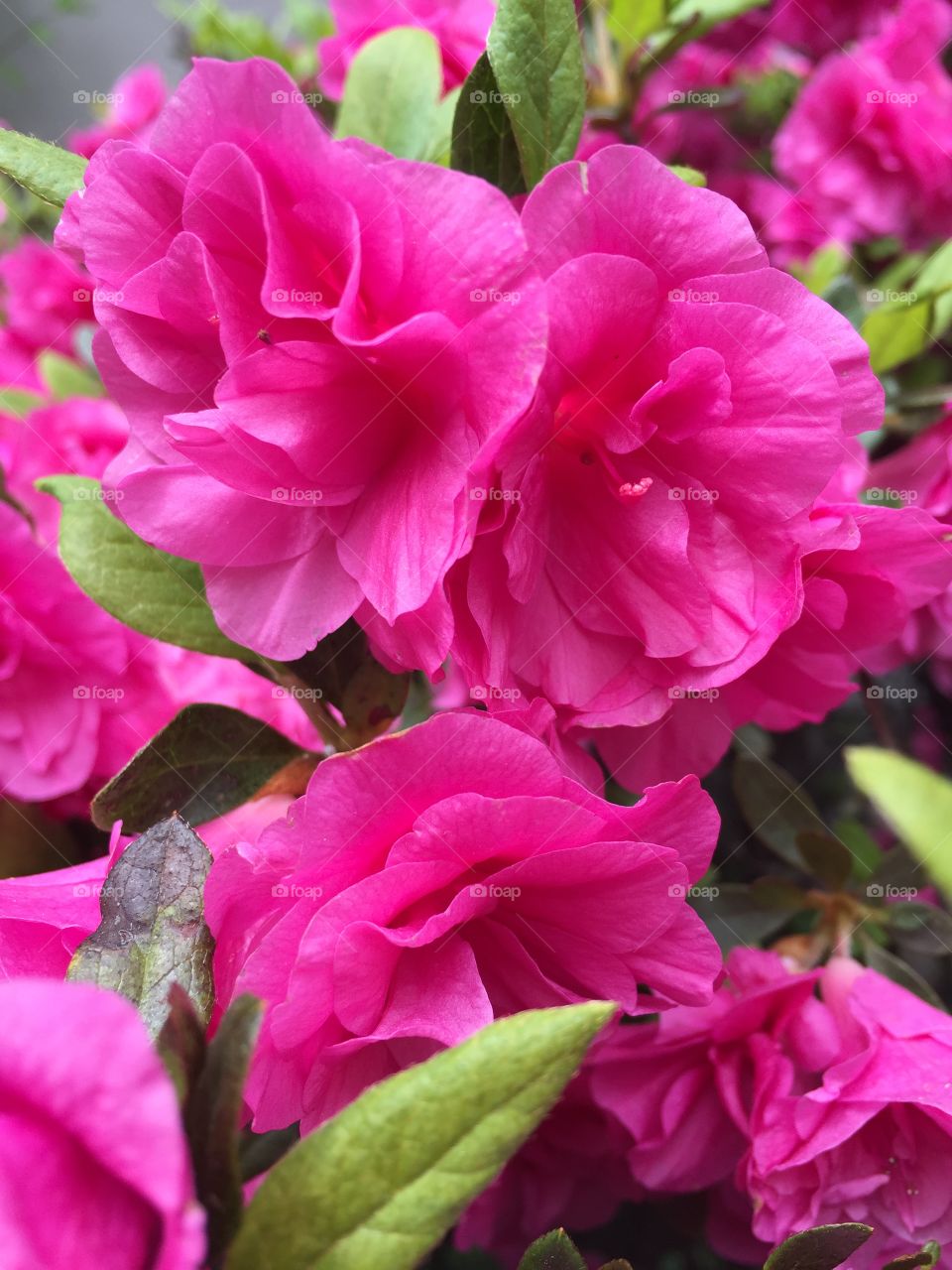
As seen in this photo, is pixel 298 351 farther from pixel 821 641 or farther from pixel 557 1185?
pixel 557 1185

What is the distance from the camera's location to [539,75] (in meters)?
0.52

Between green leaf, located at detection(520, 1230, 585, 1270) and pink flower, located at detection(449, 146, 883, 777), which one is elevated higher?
pink flower, located at detection(449, 146, 883, 777)

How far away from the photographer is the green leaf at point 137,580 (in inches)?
22.3

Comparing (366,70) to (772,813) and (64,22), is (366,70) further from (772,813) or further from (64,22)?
(64,22)

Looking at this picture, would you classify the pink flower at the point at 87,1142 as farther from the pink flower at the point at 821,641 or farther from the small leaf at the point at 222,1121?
the pink flower at the point at 821,641

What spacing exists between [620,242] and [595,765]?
22 cm

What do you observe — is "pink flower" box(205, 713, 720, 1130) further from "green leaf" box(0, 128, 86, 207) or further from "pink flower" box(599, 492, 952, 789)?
"green leaf" box(0, 128, 86, 207)

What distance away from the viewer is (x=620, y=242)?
0.43 metres

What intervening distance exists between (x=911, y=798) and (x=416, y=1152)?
164 millimetres

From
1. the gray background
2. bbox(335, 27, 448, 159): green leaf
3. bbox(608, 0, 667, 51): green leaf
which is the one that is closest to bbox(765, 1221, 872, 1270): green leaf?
bbox(335, 27, 448, 159): green leaf

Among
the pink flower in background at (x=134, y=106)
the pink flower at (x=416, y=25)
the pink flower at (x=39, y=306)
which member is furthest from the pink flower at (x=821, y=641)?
the pink flower in background at (x=134, y=106)

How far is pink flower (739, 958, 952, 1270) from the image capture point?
537 millimetres

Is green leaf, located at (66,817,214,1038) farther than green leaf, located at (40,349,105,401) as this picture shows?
No

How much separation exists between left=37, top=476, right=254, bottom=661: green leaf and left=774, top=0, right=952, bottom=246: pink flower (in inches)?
32.4
